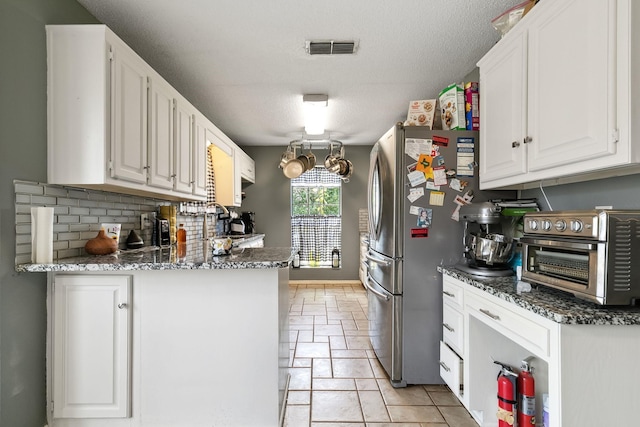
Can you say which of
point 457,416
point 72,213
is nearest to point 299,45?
point 72,213

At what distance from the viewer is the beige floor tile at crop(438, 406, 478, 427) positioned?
1918 millimetres

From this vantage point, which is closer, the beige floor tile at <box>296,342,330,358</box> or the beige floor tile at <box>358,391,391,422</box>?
the beige floor tile at <box>358,391,391,422</box>

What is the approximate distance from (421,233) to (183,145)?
1.97 metres

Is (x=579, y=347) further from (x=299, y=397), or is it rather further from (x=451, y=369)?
(x=299, y=397)

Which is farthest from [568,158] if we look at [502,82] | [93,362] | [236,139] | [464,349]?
[236,139]

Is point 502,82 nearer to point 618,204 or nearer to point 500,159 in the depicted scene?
point 500,159

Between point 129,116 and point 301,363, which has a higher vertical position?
point 129,116

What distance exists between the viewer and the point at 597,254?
45.2 inches

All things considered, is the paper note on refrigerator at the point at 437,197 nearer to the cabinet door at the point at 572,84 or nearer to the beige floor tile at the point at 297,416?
the cabinet door at the point at 572,84

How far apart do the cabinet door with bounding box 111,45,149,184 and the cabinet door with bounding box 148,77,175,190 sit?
0.09 m

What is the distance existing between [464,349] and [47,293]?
219 centimetres

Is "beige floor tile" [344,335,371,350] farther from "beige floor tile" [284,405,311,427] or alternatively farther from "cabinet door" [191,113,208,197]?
"cabinet door" [191,113,208,197]

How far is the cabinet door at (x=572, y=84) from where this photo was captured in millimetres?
1217

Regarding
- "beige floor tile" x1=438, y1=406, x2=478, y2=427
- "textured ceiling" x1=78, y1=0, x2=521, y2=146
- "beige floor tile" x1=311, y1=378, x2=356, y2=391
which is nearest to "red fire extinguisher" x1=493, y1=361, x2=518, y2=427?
"beige floor tile" x1=438, y1=406, x2=478, y2=427
